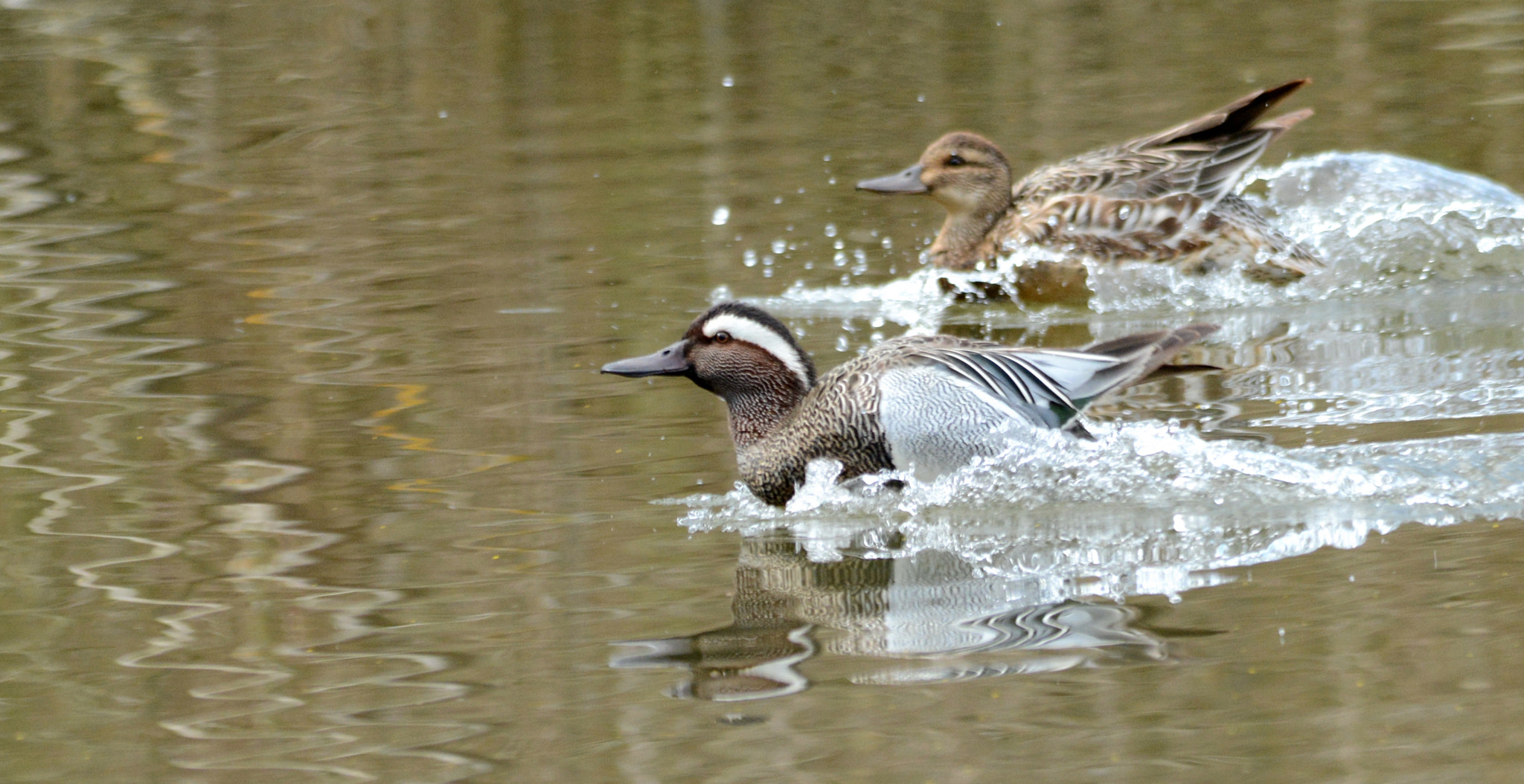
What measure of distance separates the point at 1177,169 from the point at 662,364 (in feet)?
12.1

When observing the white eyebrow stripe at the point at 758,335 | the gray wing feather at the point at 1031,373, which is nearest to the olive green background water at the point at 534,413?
the white eyebrow stripe at the point at 758,335

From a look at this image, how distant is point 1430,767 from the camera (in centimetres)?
324

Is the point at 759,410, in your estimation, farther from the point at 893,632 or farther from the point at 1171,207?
the point at 1171,207

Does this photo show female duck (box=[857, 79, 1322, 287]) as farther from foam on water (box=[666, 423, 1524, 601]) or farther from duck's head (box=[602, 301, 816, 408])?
duck's head (box=[602, 301, 816, 408])

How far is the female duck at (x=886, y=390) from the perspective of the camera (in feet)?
17.7

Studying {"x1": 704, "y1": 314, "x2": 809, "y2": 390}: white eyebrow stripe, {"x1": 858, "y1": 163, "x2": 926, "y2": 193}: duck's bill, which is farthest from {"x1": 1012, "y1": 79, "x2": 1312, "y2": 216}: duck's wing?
{"x1": 704, "y1": 314, "x2": 809, "y2": 390}: white eyebrow stripe

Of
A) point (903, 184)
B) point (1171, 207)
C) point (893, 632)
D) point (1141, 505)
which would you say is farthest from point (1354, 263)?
point (893, 632)

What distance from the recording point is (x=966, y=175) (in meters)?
8.95

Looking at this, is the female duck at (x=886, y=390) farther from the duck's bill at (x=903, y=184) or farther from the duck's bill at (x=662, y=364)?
→ the duck's bill at (x=903, y=184)

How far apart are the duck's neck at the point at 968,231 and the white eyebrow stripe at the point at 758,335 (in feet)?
10.6

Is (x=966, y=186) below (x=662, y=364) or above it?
above

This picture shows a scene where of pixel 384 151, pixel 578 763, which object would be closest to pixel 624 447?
pixel 578 763

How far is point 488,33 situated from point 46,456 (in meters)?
12.0

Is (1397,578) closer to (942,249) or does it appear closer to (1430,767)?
(1430,767)
